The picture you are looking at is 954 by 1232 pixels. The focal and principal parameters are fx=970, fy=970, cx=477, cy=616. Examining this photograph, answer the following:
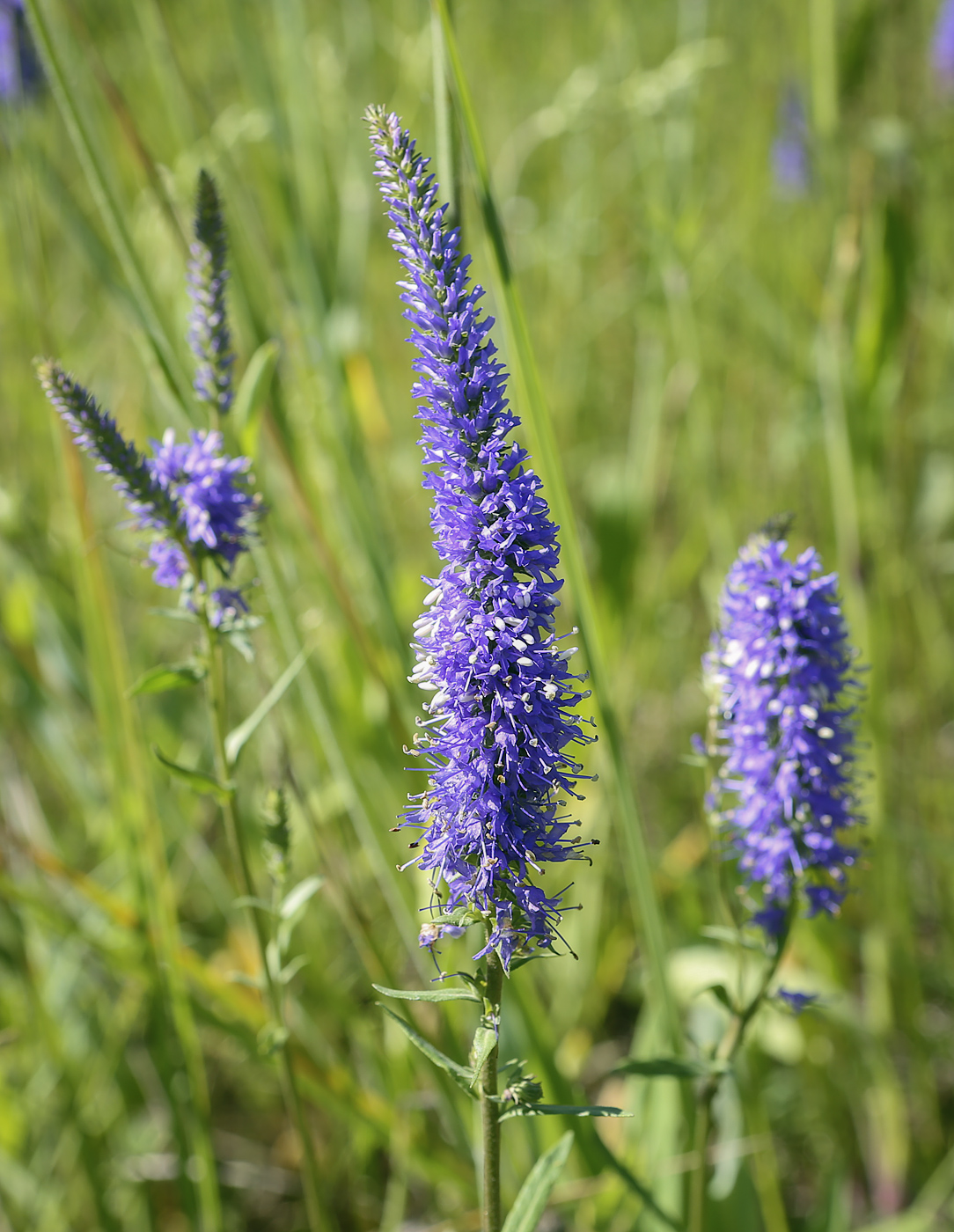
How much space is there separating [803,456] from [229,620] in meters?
3.04

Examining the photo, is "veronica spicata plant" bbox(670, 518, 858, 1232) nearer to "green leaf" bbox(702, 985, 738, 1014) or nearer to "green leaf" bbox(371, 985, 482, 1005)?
"green leaf" bbox(702, 985, 738, 1014)

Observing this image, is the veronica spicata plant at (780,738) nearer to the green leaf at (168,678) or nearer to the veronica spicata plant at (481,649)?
the veronica spicata plant at (481,649)

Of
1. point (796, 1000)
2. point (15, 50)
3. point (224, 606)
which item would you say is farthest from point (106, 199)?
point (15, 50)

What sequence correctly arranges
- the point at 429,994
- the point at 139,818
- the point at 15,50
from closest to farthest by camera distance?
the point at 429,994
the point at 139,818
the point at 15,50

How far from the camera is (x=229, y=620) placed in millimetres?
1645

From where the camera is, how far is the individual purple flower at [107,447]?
1.42 meters

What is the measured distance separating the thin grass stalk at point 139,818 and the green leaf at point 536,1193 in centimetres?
102

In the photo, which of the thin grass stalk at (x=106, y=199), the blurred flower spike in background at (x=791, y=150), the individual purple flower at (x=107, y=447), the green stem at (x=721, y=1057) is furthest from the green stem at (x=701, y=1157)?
the blurred flower spike in background at (x=791, y=150)

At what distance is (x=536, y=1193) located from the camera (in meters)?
1.38

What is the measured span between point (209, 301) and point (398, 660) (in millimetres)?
1086

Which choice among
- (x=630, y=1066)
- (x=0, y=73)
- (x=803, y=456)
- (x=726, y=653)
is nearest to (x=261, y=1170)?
(x=630, y=1066)

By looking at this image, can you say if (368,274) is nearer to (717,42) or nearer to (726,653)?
(717,42)

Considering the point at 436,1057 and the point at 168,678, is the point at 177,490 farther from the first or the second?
the point at 436,1057

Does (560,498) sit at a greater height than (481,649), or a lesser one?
greater
